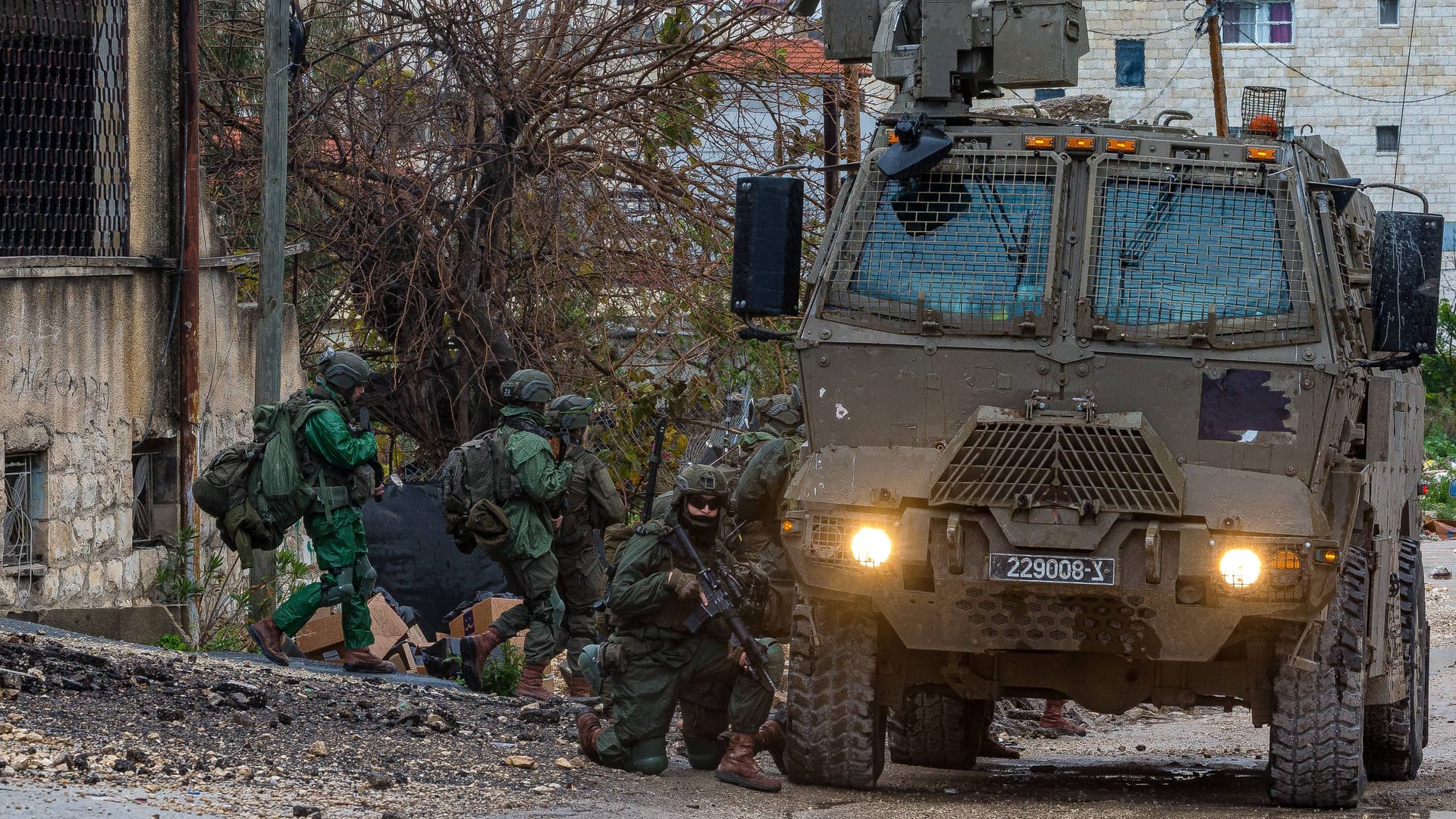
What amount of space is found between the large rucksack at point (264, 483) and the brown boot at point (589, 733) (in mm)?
2277

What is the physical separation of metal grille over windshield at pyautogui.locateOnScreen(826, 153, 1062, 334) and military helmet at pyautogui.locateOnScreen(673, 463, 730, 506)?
860mm

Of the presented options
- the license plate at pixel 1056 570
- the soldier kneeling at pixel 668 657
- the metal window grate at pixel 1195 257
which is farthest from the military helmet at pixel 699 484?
the metal window grate at pixel 1195 257

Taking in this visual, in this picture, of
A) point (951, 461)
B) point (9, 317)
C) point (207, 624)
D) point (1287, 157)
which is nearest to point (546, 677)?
point (207, 624)

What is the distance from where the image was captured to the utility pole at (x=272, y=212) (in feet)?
37.0

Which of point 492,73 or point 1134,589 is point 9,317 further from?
point 1134,589

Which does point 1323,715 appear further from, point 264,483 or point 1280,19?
point 1280,19

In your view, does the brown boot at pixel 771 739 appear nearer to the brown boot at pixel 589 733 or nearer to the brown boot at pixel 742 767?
the brown boot at pixel 742 767

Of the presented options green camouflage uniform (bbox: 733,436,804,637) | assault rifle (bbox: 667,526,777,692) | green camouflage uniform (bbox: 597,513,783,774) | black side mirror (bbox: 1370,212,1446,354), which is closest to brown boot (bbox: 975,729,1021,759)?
green camouflage uniform (bbox: 733,436,804,637)

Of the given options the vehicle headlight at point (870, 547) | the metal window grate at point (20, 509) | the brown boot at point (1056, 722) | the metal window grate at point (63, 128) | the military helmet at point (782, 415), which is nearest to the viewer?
the vehicle headlight at point (870, 547)

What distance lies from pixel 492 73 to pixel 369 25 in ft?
4.60

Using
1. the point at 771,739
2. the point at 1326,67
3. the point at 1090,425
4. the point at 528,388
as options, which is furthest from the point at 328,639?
the point at 1326,67

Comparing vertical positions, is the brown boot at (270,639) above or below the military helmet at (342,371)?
below

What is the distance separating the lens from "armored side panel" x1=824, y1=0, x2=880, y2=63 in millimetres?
9281

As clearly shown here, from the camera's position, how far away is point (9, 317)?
10.1 m
